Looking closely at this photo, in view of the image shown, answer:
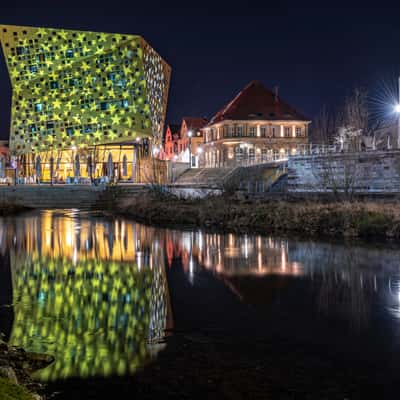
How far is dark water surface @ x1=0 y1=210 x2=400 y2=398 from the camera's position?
26.3 feet

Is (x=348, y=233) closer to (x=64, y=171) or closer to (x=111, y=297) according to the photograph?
(x=111, y=297)

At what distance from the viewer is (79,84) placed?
6875 cm

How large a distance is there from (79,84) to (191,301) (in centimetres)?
6211

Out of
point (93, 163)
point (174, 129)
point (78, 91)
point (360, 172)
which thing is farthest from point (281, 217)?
point (174, 129)

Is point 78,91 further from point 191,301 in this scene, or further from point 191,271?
point 191,301

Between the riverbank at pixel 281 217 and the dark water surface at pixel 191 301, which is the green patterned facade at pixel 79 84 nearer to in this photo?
the riverbank at pixel 281 217

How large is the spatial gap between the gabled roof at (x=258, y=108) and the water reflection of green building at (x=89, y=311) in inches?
2632

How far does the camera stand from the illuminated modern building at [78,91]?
67.9 m

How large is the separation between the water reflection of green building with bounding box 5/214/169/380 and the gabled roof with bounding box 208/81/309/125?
6686 centimetres

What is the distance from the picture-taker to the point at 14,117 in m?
71.7

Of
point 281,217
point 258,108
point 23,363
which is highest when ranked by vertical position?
point 258,108

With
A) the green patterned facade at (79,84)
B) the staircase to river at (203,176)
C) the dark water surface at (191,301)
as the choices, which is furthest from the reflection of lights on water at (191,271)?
the green patterned facade at (79,84)

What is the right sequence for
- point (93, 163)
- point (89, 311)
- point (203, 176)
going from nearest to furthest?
point (89, 311) → point (203, 176) → point (93, 163)

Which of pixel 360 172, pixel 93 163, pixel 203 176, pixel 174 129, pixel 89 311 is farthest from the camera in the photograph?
pixel 174 129
